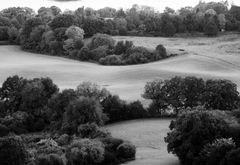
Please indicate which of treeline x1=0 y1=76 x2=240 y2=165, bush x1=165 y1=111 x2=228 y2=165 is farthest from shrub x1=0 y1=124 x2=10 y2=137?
bush x1=165 y1=111 x2=228 y2=165

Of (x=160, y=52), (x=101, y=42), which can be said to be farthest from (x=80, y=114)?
(x=101, y=42)

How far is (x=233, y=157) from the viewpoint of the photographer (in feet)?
124

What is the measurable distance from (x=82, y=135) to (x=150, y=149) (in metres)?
7.25

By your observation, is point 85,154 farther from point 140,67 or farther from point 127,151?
point 140,67

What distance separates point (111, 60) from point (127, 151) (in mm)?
49398

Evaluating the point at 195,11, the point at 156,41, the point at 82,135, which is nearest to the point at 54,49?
the point at 156,41

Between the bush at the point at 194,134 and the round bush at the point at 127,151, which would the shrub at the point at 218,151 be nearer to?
the bush at the point at 194,134

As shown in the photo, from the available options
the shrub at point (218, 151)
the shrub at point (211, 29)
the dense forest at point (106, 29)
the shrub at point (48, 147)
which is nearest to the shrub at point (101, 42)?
the dense forest at point (106, 29)

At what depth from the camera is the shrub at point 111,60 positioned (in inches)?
3693

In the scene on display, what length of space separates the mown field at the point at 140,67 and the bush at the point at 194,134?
25557mm

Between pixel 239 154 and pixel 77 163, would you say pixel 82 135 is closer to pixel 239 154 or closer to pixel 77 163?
pixel 77 163

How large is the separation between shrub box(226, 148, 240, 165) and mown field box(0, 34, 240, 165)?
101 ft

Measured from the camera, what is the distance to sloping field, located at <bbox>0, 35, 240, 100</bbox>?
81.6 metres

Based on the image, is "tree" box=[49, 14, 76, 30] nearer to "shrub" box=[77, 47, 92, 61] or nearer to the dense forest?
the dense forest
